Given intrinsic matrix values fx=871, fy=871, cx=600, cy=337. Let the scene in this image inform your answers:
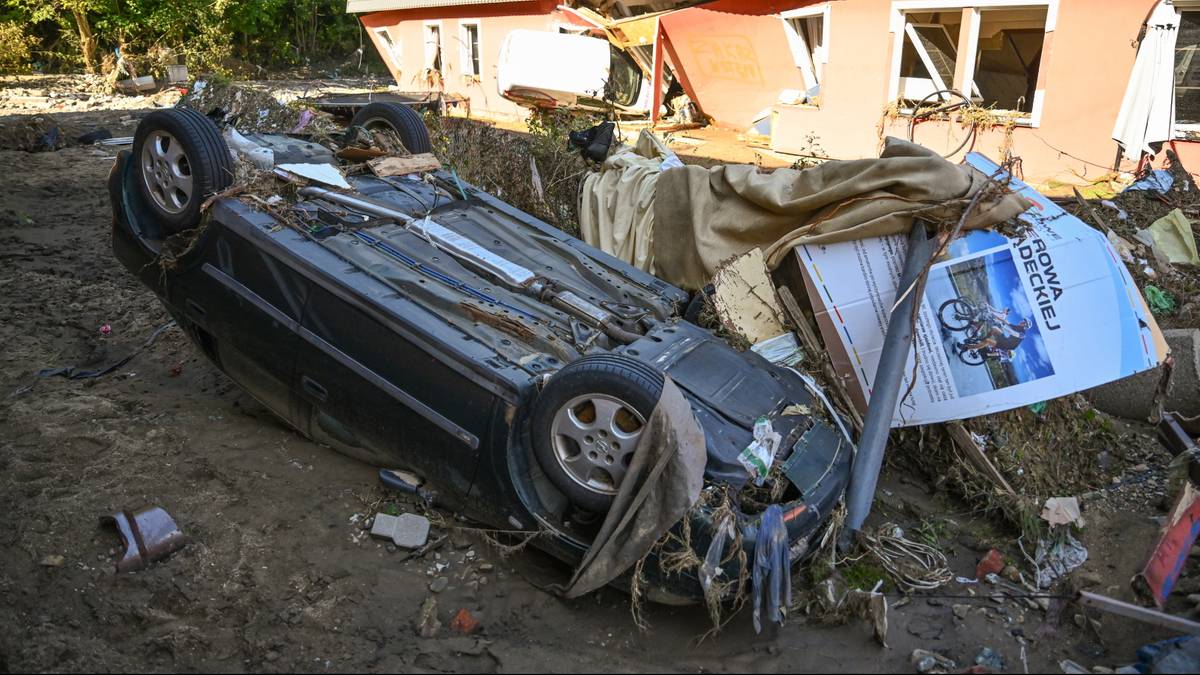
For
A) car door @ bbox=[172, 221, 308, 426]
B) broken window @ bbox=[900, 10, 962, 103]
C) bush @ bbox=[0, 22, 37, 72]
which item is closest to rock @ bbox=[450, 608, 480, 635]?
car door @ bbox=[172, 221, 308, 426]

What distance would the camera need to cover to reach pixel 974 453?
450cm

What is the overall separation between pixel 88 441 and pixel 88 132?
11.1 meters

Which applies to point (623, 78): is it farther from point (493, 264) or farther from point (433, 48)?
point (493, 264)

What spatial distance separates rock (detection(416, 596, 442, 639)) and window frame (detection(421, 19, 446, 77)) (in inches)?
733

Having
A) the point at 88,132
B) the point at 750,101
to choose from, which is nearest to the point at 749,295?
the point at 750,101

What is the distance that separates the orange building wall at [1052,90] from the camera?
35.2 ft

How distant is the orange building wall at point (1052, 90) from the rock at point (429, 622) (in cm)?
1037

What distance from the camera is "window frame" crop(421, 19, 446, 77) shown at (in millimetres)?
20266

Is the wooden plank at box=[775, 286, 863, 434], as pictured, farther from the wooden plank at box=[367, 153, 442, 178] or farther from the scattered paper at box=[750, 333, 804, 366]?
the wooden plank at box=[367, 153, 442, 178]

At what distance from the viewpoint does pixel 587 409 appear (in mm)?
3432

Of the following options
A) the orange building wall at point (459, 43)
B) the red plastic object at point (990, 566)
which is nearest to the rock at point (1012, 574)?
the red plastic object at point (990, 566)

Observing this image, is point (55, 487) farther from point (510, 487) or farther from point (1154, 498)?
point (1154, 498)

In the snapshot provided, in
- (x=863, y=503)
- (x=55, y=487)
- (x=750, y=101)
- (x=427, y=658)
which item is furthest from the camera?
(x=750, y=101)

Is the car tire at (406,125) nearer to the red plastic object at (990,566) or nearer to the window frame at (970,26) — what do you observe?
the red plastic object at (990,566)
